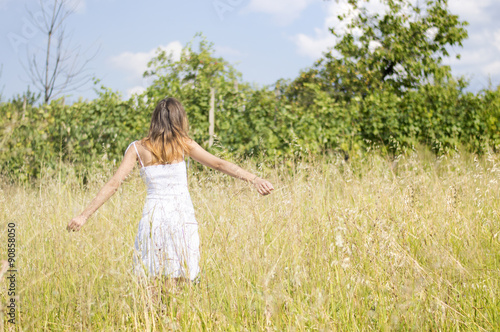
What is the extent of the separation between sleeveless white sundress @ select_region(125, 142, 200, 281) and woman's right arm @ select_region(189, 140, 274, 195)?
0.46ft

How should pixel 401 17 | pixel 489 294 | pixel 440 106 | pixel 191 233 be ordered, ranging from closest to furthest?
pixel 489 294 < pixel 191 233 < pixel 440 106 < pixel 401 17

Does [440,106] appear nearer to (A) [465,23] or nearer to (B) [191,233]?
(A) [465,23]

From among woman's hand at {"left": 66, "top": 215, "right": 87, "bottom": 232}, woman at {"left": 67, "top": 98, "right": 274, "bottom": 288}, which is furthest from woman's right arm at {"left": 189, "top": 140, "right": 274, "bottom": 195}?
woman's hand at {"left": 66, "top": 215, "right": 87, "bottom": 232}

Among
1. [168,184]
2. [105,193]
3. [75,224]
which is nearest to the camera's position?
[75,224]

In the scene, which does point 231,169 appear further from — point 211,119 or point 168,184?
point 211,119

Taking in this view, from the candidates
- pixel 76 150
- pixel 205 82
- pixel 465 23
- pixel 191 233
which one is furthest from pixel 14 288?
pixel 465 23

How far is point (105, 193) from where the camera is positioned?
2.73 metres

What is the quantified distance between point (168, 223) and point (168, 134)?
0.61m

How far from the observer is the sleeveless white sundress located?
2729 mm

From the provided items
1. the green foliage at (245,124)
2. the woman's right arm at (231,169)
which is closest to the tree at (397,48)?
the green foliage at (245,124)

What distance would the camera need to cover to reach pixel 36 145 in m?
7.69

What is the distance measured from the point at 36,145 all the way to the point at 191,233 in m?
5.91

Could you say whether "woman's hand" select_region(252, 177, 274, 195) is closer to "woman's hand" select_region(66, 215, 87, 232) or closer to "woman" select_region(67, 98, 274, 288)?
"woman" select_region(67, 98, 274, 288)

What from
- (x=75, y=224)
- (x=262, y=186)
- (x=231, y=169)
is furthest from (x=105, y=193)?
(x=262, y=186)
